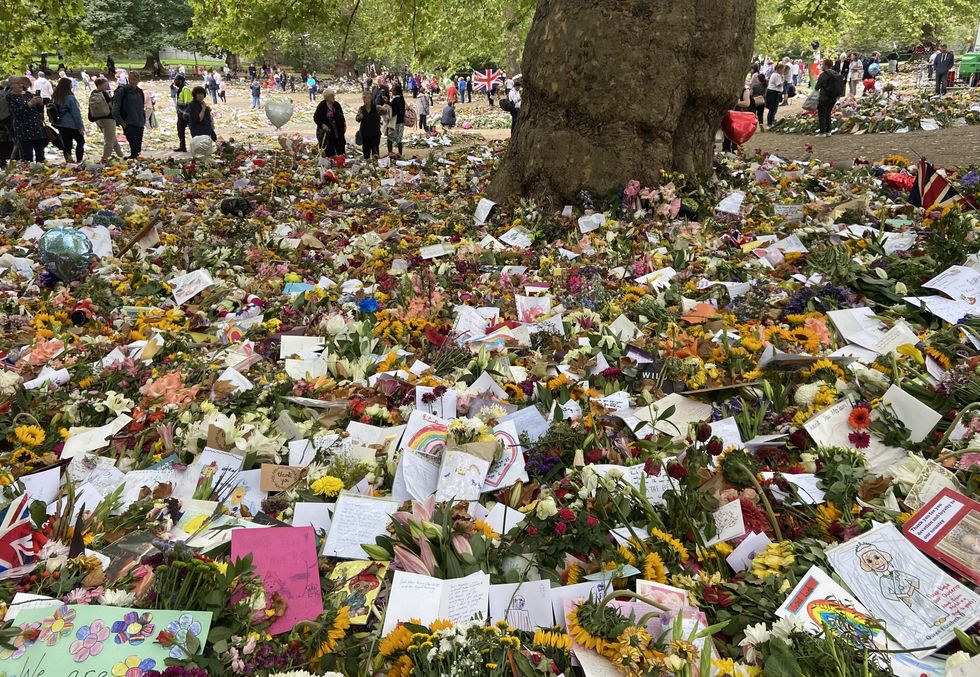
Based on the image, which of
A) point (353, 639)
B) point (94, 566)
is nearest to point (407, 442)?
point (353, 639)

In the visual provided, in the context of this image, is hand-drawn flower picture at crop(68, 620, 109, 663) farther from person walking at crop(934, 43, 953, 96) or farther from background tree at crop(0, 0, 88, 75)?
person walking at crop(934, 43, 953, 96)

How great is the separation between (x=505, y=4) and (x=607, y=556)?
49.6 feet

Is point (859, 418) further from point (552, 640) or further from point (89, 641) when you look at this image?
point (89, 641)

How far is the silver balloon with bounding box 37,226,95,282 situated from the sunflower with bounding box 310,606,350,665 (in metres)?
4.93

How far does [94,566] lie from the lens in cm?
242

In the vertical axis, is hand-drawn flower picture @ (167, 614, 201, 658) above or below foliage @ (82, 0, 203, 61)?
below

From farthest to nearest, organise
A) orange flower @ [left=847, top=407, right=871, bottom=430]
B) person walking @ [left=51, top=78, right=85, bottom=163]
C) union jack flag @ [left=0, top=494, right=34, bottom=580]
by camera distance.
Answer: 1. person walking @ [left=51, top=78, right=85, bottom=163]
2. orange flower @ [left=847, top=407, right=871, bottom=430]
3. union jack flag @ [left=0, top=494, right=34, bottom=580]

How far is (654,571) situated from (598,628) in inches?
13.7

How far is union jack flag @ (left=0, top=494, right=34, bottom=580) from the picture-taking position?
8.07ft

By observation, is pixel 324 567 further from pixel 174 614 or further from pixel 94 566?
pixel 94 566

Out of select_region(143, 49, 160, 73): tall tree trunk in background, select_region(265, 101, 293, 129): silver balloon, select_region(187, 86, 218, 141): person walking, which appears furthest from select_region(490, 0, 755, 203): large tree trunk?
select_region(143, 49, 160, 73): tall tree trunk in background

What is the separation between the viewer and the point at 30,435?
3451mm

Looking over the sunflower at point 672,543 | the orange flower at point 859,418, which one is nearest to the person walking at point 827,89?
the orange flower at point 859,418

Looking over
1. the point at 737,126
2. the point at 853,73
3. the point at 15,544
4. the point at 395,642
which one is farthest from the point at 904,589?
the point at 853,73
